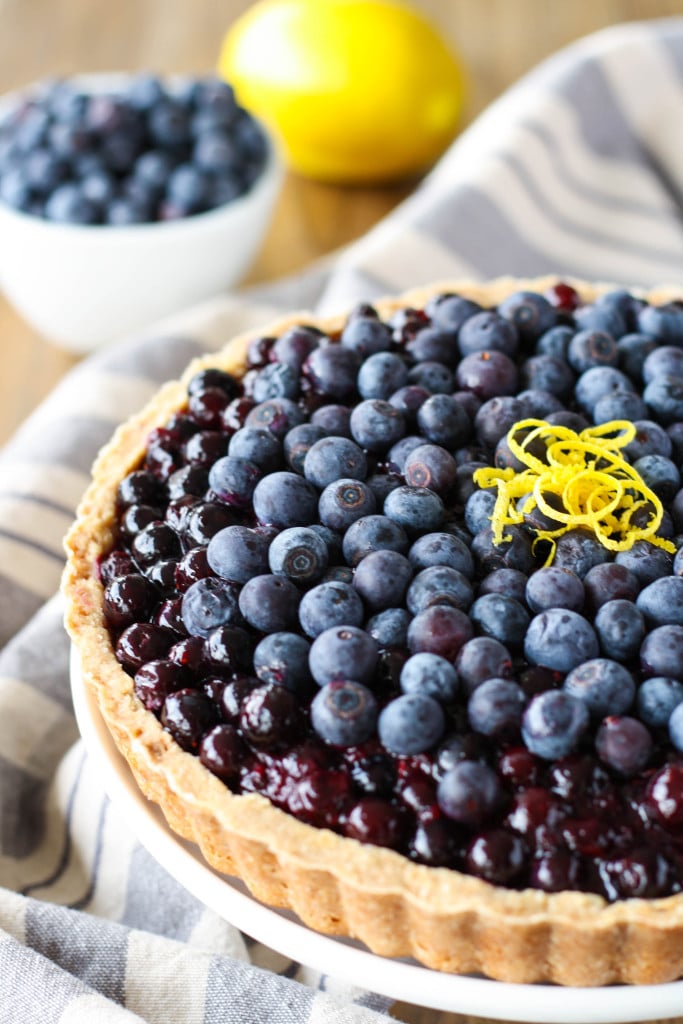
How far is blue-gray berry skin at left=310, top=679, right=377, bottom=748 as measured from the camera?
4.48 feet

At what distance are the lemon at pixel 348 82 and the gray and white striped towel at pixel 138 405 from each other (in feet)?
0.69

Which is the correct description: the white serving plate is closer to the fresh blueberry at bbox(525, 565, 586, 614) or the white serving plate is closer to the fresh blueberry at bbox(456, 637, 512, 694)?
the fresh blueberry at bbox(456, 637, 512, 694)

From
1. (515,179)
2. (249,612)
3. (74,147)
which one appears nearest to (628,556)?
(249,612)

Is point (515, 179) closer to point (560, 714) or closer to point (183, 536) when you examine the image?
point (183, 536)

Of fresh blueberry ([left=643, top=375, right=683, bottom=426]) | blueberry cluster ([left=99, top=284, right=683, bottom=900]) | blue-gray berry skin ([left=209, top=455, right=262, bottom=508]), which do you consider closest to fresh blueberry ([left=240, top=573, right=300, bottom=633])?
blueberry cluster ([left=99, top=284, right=683, bottom=900])

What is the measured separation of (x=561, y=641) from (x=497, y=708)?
0.43 feet

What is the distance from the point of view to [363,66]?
353 cm

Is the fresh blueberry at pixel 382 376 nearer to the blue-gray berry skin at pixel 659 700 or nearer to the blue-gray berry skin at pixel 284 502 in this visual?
the blue-gray berry skin at pixel 284 502

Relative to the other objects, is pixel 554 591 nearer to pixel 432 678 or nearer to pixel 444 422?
pixel 432 678

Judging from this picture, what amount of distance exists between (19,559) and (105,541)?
628 mm

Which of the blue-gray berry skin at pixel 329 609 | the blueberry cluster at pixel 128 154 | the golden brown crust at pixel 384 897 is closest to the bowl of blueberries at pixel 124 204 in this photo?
the blueberry cluster at pixel 128 154

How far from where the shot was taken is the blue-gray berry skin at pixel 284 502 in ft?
5.32

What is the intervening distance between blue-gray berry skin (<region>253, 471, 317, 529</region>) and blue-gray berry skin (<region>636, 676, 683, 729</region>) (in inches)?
21.8

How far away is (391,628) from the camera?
1.46 m
